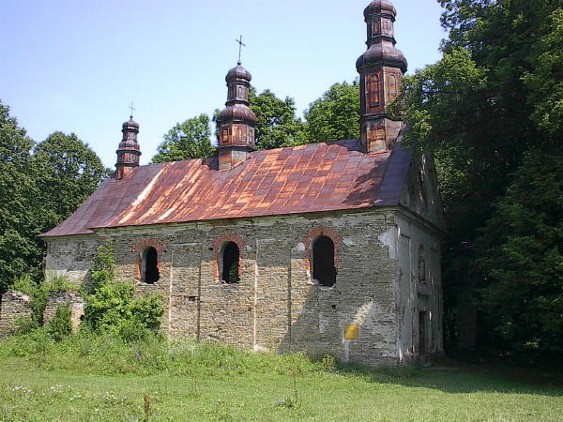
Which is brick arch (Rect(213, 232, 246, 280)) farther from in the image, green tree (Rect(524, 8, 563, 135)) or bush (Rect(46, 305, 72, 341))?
green tree (Rect(524, 8, 563, 135))

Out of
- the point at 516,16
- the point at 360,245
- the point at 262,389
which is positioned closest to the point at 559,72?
the point at 516,16

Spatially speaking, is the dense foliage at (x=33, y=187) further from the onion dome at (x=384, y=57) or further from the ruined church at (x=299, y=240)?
the onion dome at (x=384, y=57)

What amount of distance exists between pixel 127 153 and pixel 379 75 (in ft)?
38.1

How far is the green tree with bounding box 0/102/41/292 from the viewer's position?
2570cm

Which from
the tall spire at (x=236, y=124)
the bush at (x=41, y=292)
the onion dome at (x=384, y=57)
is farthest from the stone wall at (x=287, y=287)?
the onion dome at (x=384, y=57)

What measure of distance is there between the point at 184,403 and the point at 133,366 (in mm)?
5808

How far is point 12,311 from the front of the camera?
2141cm

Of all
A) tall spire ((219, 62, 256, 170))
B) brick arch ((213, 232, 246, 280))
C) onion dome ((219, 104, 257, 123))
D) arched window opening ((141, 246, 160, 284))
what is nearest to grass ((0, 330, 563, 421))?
brick arch ((213, 232, 246, 280))

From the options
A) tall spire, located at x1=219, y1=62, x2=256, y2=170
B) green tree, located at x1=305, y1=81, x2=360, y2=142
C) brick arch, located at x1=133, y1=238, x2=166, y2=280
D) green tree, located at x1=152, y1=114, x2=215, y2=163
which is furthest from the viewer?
green tree, located at x1=152, y1=114, x2=215, y2=163

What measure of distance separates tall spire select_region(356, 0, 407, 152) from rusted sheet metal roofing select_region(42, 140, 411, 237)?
67 cm

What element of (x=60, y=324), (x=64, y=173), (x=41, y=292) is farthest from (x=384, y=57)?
(x=64, y=173)

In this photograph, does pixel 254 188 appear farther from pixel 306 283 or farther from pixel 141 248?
pixel 141 248

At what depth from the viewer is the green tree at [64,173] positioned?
3133cm

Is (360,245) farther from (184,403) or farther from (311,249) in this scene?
(184,403)
